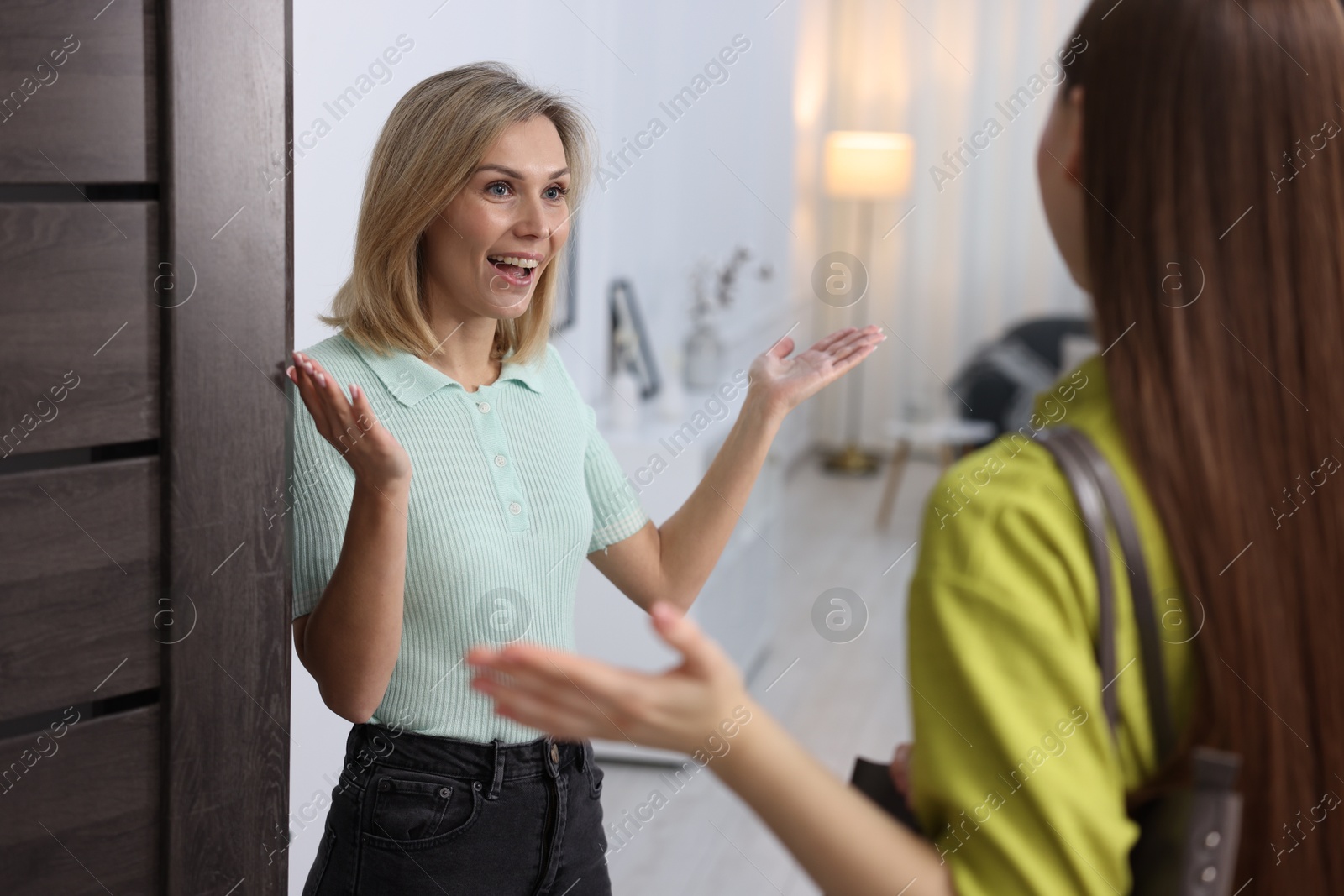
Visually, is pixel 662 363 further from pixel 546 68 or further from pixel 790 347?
pixel 790 347

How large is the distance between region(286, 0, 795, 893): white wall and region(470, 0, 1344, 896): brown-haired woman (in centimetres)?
87

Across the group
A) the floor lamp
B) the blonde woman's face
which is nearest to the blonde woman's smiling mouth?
the blonde woman's face

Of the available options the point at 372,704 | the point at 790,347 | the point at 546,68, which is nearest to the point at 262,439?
the point at 372,704

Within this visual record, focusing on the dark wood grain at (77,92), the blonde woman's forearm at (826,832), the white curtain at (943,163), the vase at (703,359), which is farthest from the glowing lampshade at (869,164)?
the blonde woman's forearm at (826,832)

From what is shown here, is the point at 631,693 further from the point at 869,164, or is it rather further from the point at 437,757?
the point at 869,164

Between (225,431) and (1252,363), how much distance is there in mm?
983

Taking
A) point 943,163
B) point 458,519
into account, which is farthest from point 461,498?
point 943,163

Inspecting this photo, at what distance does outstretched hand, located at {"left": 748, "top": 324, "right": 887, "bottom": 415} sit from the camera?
1.57 meters

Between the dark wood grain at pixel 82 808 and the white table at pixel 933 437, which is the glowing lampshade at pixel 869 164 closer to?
the white table at pixel 933 437

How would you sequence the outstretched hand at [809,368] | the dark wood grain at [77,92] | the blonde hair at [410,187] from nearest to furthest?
1. the dark wood grain at [77,92]
2. the blonde hair at [410,187]
3. the outstretched hand at [809,368]

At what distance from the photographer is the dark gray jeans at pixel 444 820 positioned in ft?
4.33

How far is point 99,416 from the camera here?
1.22 metres

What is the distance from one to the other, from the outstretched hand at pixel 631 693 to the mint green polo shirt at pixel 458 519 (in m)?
0.62

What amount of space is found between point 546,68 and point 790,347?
5.05ft
